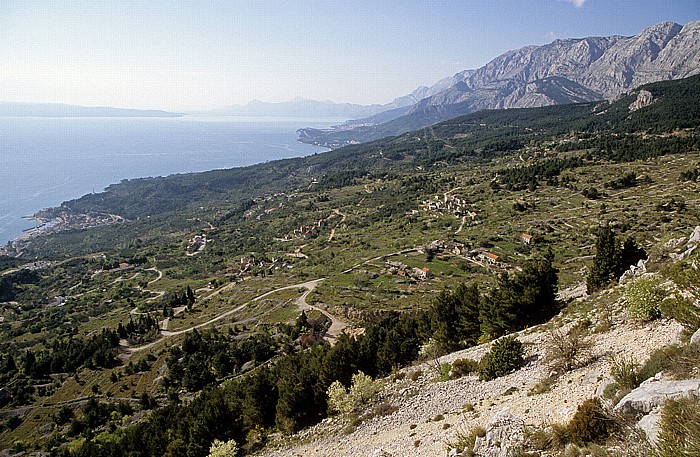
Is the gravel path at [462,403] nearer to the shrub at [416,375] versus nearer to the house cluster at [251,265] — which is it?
the shrub at [416,375]

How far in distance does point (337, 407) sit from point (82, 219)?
22429cm

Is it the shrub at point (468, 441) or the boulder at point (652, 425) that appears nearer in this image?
the boulder at point (652, 425)

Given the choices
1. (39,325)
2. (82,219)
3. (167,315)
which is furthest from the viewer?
(82,219)

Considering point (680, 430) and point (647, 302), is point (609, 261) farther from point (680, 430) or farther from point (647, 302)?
point (680, 430)

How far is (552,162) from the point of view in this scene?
125438mm

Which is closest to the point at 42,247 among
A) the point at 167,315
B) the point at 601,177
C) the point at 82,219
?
the point at 82,219

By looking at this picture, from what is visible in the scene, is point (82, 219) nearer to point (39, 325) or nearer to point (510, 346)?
point (39, 325)

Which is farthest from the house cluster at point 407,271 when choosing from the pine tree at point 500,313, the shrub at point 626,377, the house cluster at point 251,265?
the shrub at point 626,377

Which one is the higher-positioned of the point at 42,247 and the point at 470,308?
the point at 470,308

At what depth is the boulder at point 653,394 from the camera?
8.07 m

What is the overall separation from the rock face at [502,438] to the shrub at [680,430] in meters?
4.58

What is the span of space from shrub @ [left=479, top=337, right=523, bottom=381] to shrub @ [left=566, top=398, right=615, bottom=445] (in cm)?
901

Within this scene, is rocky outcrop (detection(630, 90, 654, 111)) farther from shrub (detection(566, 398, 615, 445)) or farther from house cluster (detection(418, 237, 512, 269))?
shrub (detection(566, 398, 615, 445))

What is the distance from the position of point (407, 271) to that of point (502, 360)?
51393 millimetres
